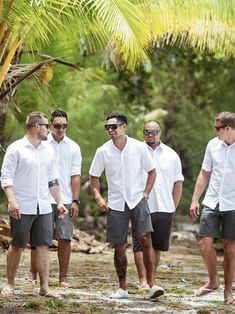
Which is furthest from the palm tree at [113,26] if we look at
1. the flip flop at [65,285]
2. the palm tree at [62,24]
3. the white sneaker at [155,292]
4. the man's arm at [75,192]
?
the white sneaker at [155,292]

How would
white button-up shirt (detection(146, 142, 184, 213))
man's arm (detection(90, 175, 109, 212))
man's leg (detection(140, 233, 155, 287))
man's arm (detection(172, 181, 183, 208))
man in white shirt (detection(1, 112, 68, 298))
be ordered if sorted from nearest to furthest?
man in white shirt (detection(1, 112, 68, 298)) < man's arm (detection(90, 175, 109, 212)) < man's leg (detection(140, 233, 155, 287)) < white button-up shirt (detection(146, 142, 184, 213)) < man's arm (detection(172, 181, 183, 208))

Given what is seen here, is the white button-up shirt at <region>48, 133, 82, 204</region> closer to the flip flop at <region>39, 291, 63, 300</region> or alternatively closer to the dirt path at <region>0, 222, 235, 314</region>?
the dirt path at <region>0, 222, 235, 314</region>

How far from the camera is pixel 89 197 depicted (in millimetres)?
25109

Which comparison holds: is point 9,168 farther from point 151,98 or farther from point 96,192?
point 151,98

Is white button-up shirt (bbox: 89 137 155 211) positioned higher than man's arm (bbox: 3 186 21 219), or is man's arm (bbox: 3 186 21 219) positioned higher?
white button-up shirt (bbox: 89 137 155 211)

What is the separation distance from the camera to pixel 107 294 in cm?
962

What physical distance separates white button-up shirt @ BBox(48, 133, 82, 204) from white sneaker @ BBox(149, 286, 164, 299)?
1.66m

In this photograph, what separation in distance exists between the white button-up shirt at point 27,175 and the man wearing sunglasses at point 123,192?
603 mm

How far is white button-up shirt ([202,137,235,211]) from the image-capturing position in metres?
9.04

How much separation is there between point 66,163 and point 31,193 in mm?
1565

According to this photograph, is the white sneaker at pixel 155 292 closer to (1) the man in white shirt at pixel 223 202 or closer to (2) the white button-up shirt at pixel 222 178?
(1) the man in white shirt at pixel 223 202

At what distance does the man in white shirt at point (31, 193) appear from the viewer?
8.73 metres

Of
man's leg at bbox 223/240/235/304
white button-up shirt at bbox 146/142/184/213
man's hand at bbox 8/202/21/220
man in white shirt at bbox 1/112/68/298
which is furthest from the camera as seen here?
white button-up shirt at bbox 146/142/184/213

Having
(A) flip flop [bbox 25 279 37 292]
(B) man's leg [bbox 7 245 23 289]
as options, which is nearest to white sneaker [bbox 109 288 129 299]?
(A) flip flop [bbox 25 279 37 292]
